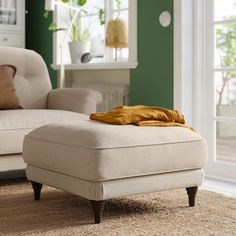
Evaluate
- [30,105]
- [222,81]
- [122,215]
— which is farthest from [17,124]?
[222,81]

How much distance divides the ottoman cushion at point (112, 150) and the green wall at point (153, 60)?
1371 mm

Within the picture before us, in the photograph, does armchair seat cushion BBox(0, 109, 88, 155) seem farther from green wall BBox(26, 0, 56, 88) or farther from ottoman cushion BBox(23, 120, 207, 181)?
green wall BBox(26, 0, 56, 88)

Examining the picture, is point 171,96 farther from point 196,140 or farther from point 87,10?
point 87,10

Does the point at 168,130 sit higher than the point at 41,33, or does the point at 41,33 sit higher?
the point at 41,33

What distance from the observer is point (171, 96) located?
13.1 ft

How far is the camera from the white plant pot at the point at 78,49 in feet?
16.8

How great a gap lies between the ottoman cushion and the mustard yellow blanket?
0.21 ft

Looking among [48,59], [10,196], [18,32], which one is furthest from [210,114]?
Answer: [18,32]

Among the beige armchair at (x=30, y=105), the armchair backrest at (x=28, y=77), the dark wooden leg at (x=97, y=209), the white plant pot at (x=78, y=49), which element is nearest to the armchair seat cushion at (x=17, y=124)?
the beige armchair at (x=30, y=105)

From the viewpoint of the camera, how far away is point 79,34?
5.32 metres

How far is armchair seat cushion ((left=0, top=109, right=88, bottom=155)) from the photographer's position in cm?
323

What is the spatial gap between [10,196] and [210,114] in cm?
164

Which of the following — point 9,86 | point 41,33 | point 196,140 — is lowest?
point 196,140

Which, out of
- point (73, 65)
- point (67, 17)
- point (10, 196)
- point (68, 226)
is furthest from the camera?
point (67, 17)
